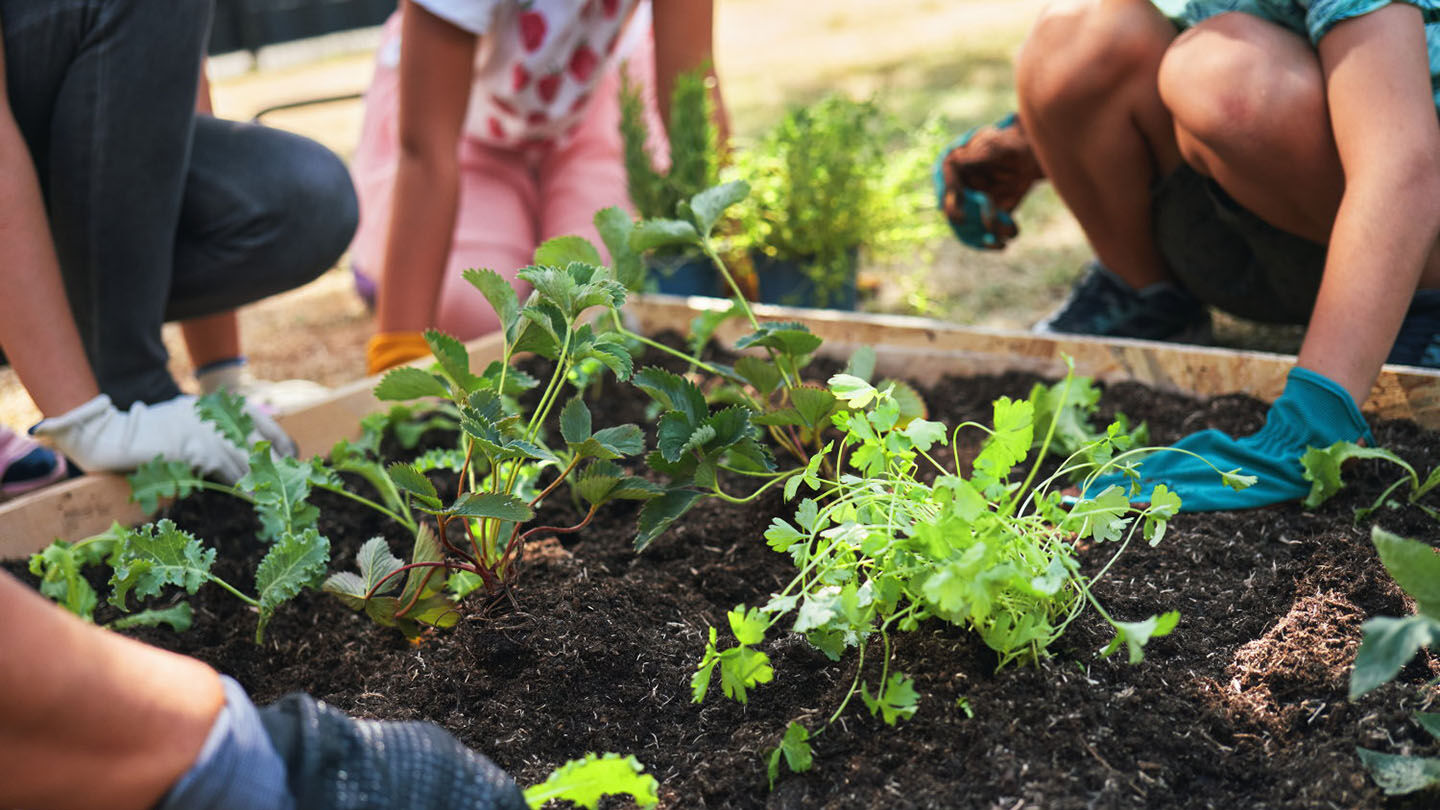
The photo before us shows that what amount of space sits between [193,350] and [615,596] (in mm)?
1405

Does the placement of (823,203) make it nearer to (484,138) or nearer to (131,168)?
(484,138)

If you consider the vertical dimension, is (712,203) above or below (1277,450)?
above

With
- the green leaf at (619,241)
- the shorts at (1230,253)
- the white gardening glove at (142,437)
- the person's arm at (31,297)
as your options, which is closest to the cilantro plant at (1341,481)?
the shorts at (1230,253)

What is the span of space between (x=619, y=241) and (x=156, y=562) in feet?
2.15

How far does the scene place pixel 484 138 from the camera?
2.91 m

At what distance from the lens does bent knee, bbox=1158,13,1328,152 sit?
154cm

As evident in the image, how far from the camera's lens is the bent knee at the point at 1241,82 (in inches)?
60.6

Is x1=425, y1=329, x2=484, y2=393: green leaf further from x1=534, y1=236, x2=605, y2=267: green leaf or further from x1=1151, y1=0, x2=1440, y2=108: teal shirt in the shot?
x1=1151, y1=0, x2=1440, y2=108: teal shirt

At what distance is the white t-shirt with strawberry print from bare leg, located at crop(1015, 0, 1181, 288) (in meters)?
1.02

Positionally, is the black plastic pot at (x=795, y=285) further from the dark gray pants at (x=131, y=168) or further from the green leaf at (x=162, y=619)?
the green leaf at (x=162, y=619)

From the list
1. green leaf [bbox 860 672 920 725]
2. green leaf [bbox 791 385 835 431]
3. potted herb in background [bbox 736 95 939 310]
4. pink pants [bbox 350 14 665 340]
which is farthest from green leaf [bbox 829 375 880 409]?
pink pants [bbox 350 14 665 340]

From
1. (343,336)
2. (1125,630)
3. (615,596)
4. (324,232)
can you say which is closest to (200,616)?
(615,596)

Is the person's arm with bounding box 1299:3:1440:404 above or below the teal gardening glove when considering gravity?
above

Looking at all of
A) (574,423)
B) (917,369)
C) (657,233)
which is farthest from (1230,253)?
(574,423)
